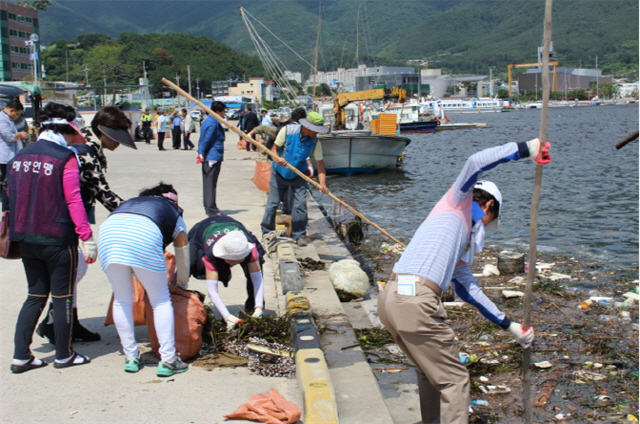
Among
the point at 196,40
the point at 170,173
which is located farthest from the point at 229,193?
the point at 196,40

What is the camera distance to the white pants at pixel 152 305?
167 inches

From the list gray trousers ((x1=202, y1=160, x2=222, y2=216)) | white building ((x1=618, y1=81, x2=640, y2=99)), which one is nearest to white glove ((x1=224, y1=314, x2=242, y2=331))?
gray trousers ((x1=202, y1=160, x2=222, y2=216))

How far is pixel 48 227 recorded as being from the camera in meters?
4.25

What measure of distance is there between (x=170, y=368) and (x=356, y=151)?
19.7 m

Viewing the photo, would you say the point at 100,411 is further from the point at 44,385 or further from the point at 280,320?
the point at 280,320

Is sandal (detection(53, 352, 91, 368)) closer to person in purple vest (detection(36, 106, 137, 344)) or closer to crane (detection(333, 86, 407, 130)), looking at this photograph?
person in purple vest (detection(36, 106, 137, 344))

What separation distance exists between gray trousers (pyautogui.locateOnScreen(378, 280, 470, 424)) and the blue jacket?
23.4 ft

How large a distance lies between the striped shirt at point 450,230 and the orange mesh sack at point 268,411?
3.77 feet

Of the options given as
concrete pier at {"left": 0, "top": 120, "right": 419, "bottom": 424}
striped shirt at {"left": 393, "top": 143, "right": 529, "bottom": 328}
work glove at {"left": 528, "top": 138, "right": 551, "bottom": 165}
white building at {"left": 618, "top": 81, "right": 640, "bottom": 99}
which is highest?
white building at {"left": 618, "top": 81, "right": 640, "bottom": 99}

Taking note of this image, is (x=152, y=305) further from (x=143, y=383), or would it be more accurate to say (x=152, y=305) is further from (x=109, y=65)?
(x=109, y=65)

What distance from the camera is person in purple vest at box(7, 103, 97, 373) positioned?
4.23m

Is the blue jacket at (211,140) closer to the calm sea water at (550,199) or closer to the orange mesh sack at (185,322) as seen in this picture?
the calm sea water at (550,199)

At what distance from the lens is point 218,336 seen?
4961 mm

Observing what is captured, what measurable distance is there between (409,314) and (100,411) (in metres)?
2.07
